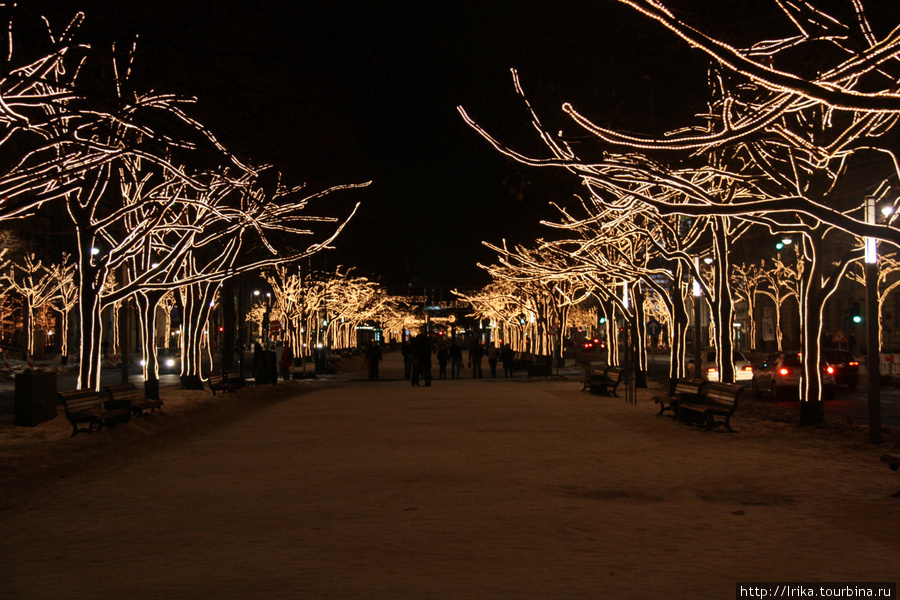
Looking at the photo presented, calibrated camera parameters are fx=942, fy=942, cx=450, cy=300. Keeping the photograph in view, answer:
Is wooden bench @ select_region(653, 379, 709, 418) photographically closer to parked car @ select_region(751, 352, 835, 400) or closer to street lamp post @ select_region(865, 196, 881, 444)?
street lamp post @ select_region(865, 196, 881, 444)

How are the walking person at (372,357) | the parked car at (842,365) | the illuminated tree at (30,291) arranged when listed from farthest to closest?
the illuminated tree at (30,291), the walking person at (372,357), the parked car at (842,365)

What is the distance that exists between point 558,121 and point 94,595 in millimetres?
18920

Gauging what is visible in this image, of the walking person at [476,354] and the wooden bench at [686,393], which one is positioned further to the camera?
the walking person at [476,354]

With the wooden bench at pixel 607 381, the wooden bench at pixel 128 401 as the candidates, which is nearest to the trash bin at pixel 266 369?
the wooden bench at pixel 607 381

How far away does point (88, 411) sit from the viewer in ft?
56.6

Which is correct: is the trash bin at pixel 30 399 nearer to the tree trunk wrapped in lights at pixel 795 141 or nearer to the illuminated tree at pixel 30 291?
the tree trunk wrapped in lights at pixel 795 141

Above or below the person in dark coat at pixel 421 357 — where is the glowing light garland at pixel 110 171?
above

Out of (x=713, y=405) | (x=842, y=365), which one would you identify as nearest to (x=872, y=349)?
(x=713, y=405)

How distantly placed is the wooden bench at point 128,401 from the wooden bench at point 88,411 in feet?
0.71

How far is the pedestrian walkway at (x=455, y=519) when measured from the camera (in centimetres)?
661

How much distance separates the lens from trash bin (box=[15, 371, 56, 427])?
1833cm

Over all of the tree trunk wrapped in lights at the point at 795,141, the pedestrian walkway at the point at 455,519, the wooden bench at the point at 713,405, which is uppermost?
the tree trunk wrapped in lights at the point at 795,141

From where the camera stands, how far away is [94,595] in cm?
624

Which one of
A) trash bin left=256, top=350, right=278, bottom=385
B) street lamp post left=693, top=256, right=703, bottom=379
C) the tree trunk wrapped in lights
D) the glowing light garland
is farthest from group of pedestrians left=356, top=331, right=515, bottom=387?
the tree trunk wrapped in lights
